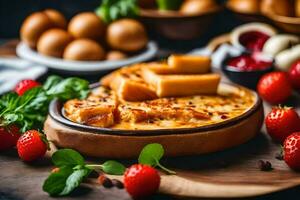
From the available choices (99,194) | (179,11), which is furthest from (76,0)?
(99,194)

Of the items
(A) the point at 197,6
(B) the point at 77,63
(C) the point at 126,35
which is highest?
(A) the point at 197,6

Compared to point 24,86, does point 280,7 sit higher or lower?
higher

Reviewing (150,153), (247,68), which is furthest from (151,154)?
(247,68)

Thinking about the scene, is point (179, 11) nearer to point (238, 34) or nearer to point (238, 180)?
point (238, 34)

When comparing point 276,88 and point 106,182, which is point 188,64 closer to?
point 276,88

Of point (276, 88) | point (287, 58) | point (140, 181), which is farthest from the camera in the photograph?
point (287, 58)

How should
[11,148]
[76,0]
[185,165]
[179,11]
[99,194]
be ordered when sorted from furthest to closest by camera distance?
1. [76,0]
2. [179,11]
3. [11,148]
4. [185,165]
5. [99,194]
